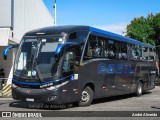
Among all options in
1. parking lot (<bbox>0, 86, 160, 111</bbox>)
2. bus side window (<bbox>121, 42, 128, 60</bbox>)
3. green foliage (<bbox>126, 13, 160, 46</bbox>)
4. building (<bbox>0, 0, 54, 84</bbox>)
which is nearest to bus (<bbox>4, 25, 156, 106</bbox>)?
parking lot (<bbox>0, 86, 160, 111</bbox>)

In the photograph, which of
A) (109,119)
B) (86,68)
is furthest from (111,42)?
(109,119)

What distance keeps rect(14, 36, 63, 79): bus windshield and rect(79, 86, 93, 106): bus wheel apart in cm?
212

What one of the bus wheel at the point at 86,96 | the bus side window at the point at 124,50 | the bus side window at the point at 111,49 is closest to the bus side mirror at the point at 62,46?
the bus wheel at the point at 86,96

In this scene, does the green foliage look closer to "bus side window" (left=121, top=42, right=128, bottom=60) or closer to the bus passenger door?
"bus side window" (left=121, top=42, right=128, bottom=60)

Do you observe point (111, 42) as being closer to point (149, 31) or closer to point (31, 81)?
point (31, 81)

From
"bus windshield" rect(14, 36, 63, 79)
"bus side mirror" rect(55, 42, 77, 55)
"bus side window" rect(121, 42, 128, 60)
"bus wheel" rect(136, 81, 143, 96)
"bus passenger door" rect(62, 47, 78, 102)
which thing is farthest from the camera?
"bus wheel" rect(136, 81, 143, 96)

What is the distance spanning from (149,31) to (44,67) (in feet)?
114

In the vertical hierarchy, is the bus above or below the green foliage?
below

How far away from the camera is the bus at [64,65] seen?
1335cm

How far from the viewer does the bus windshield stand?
1343cm

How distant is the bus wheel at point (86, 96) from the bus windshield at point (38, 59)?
6.94 feet

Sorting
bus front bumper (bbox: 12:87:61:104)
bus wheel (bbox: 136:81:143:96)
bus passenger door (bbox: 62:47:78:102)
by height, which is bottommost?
bus wheel (bbox: 136:81:143:96)

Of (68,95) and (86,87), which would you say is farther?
(86,87)

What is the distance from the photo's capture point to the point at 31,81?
1357 centimetres
